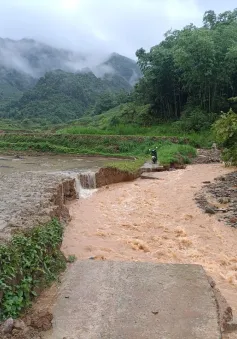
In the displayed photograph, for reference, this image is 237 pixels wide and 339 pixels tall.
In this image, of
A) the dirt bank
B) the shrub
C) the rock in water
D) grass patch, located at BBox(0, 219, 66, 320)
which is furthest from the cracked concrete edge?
the shrub

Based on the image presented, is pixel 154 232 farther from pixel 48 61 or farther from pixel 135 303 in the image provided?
pixel 48 61

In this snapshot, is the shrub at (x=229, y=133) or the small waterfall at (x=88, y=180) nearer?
the shrub at (x=229, y=133)

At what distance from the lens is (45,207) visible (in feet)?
27.2

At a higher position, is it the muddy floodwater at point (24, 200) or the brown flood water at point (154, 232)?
the muddy floodwater at point (24, 200)

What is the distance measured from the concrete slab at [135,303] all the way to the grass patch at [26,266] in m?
0.34

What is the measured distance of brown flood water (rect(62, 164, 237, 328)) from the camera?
7633 mm

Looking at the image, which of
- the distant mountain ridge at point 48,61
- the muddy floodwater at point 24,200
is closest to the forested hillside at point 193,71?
the muddy floodwater at point 24,200

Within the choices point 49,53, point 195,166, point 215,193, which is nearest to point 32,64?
point 49,53

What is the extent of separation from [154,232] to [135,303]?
4.90m

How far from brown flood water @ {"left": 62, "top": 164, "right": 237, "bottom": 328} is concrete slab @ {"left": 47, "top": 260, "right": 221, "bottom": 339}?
34.5 inches

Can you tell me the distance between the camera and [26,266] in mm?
5227

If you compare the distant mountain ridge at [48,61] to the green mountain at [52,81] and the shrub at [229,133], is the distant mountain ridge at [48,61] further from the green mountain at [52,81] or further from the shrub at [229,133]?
the shrub at [229,133]

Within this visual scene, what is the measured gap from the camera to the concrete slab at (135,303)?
4355 mm

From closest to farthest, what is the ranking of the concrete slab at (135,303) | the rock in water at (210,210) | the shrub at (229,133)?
the concrete slab at (135,303)
the rock in water at (210,210)
the shrub at (229,133)
